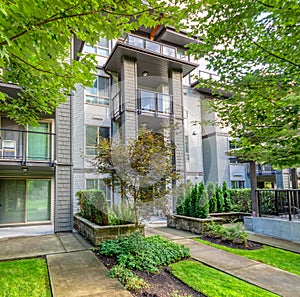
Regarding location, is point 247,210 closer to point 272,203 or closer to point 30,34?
point 272,203

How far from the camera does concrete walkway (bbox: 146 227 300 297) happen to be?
3.43 meters

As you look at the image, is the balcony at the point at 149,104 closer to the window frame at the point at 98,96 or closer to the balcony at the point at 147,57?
the window frame at the point at 98,96

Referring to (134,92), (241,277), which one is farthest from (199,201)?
(134,92)

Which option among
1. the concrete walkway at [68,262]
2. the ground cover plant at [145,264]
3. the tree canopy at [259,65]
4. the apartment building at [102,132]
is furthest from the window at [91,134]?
the tree canopy at [259,65]

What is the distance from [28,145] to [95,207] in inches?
200

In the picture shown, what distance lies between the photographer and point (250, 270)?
4.10m

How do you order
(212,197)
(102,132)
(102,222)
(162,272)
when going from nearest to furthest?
(162,272) → (102,222) → (102,132) → (212,197)

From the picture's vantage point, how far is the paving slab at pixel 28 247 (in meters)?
4.99

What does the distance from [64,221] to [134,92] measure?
18.2 feet

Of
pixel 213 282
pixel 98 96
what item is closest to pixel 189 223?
pixel 213 282

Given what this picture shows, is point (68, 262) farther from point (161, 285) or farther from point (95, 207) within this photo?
point (95, 207)

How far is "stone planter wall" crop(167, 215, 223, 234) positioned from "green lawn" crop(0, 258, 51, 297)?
14.4 feet

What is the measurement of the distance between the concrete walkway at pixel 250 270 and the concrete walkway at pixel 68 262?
79.3 inches

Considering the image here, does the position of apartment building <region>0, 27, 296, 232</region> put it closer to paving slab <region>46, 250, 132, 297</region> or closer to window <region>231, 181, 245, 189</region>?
paving slab <region>46, 250, 132, 297</region>
